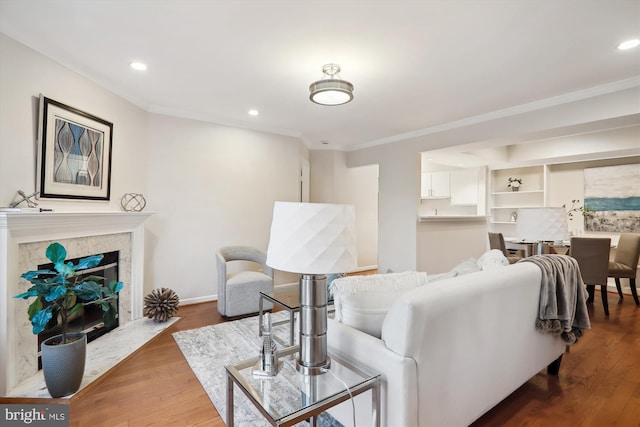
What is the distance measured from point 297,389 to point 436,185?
581cm

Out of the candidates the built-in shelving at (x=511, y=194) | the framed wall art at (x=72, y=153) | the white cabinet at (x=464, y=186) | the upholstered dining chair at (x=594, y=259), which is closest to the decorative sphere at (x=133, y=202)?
the framed wall art at (x=72, y=153)

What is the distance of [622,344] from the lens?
2.81 metres

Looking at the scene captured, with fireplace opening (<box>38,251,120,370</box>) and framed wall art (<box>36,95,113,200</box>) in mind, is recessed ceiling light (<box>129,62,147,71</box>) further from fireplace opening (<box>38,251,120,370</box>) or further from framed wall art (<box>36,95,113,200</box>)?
fireplace opening (<box>38,251,120,370</box>)

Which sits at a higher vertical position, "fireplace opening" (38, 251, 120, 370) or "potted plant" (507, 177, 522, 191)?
"potted plant" (507, 177, 522, 191)

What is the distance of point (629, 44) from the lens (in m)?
2.28

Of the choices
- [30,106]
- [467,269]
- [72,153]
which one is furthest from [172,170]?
[467,269]

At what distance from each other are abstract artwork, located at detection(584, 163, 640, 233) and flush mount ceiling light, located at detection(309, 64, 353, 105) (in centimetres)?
484

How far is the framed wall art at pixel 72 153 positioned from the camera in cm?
238

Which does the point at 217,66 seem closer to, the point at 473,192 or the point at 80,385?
the point at 80,385

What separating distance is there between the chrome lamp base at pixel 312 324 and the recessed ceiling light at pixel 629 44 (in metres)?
2.85

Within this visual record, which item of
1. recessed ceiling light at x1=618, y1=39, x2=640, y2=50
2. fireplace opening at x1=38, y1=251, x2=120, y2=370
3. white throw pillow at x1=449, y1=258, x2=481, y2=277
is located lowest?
fireplace opening at x1=38, y1=251, x2=120, y2=370

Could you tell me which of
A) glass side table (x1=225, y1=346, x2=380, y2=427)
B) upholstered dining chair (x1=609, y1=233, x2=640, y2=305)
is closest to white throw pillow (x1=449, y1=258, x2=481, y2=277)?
glass side table (x1=225, y1=346, x2=380, y2=427)

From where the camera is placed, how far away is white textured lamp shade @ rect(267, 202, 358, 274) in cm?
119

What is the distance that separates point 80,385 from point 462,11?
3465 mm
